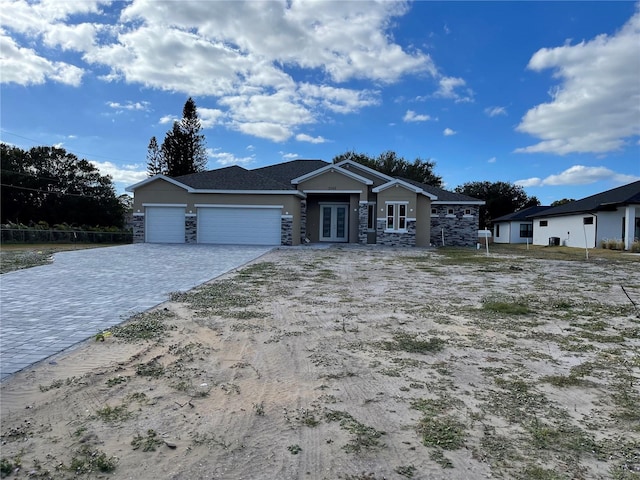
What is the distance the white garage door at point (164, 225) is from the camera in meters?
21.5

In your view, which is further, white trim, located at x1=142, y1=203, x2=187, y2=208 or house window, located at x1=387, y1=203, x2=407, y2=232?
house window, located at x1=387, y1=203, x2=407, y2=232

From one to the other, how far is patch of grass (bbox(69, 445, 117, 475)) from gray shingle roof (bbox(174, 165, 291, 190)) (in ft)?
61.7

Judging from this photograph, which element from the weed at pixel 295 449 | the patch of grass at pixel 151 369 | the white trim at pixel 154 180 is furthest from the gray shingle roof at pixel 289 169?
the weed at pixel 295 449

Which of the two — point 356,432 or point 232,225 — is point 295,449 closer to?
point 356,432

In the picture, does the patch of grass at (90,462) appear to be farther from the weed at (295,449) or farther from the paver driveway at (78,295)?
the paver driveway at (78,295)

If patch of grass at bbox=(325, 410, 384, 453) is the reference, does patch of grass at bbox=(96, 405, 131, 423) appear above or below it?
above

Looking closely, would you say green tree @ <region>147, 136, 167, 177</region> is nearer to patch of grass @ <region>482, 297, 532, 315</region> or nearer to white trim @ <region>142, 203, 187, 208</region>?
white trim @ <region>142, 203, 187, 208</region>

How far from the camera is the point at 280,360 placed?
4.26m

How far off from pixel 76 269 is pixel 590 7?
57.3 feet

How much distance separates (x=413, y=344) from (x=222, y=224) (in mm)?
17861

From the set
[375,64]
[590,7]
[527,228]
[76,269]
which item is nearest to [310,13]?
[375,64]

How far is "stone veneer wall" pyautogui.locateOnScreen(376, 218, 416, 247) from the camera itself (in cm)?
2258

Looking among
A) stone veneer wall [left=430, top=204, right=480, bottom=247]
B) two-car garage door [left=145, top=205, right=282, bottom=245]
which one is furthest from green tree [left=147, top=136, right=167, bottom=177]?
stone veneer wall [left=430, top=204, right=480, bottom=247]

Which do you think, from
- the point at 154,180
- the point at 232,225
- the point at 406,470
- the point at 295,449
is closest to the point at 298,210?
the point at 232,225
